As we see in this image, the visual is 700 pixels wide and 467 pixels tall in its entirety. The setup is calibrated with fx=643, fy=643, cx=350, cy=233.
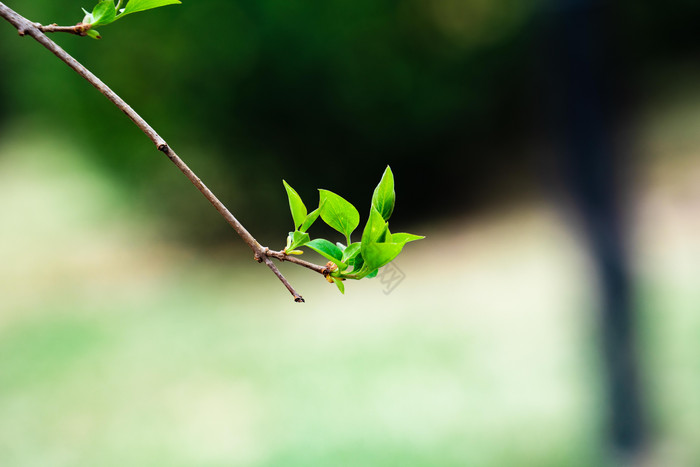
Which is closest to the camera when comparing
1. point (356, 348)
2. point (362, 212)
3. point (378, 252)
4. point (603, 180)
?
point (378, 252)

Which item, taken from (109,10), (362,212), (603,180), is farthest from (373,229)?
(362,212)

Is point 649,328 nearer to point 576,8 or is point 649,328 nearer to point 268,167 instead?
point 576,8

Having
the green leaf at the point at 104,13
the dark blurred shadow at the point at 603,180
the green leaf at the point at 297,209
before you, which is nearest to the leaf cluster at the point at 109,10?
the green leaf at the point at 104,13

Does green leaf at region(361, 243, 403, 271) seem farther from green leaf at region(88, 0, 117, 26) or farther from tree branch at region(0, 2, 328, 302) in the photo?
green leaf at region(88, 0, 117, 26)

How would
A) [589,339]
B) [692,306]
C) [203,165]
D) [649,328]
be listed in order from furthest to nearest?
[203,165] < [692,306] < [589,339] < [649,328]

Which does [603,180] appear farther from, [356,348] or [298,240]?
[298,240]

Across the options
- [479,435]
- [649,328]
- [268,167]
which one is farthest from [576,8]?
[268,167]

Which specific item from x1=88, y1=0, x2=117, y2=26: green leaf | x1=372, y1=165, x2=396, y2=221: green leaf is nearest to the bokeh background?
x1=372, y1=165, x2=396, y2=221: green leaf
